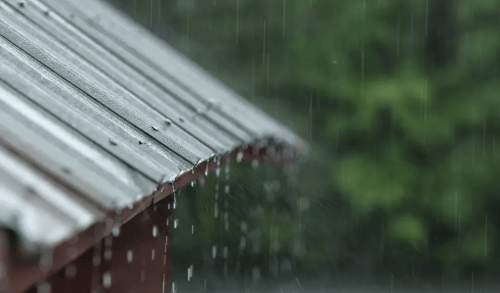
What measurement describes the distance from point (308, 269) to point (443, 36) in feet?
18.2

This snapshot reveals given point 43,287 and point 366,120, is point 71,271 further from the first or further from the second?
point 366,120

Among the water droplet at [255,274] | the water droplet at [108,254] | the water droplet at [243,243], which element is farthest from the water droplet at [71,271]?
the water droplet at [243,243]

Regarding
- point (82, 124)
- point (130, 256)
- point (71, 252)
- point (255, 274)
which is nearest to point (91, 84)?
point (82, 124)

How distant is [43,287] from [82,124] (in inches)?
30.8

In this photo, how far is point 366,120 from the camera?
37.1 feet

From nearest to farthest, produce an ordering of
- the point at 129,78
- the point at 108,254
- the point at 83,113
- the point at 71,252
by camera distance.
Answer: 1. the point at 71,252
2. the point at 83,113
3. the point at 108,254
4. the point at 129,78

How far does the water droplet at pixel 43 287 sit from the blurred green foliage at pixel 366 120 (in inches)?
340

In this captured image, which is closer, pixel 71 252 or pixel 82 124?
pixel 71 252

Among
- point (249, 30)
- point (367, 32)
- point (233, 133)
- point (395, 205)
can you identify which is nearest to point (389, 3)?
point (367, 32)

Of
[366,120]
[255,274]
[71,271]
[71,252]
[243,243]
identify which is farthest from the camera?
[243,243]

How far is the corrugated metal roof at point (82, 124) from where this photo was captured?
1.11 meters

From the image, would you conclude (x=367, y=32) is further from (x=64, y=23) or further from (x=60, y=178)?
(x=60, y=178)

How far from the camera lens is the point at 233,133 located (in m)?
3.16

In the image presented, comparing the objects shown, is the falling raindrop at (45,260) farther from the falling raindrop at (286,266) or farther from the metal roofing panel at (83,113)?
the falling raindrop at (286,266)
